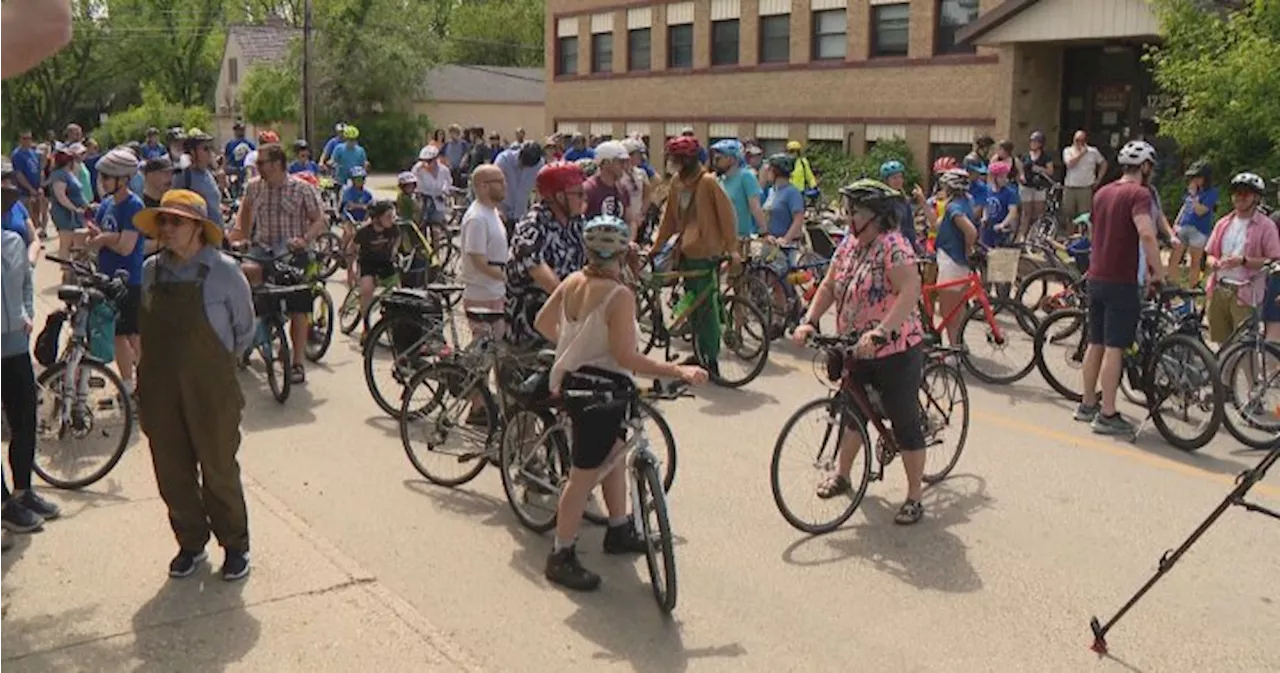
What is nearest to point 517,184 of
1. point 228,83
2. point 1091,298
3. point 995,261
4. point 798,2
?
point 995,261

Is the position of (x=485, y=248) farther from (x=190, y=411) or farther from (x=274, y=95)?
(x=274, y=95)

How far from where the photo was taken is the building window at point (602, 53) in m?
39.2

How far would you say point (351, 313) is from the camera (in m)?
12.2

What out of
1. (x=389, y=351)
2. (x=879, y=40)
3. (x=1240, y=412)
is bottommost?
(x=1240, y=412)

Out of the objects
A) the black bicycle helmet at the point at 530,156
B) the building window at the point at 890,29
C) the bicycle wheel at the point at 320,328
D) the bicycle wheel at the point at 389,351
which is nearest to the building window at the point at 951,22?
the building window at the point at 890,29

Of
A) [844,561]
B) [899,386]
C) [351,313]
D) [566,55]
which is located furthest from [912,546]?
[566,55]

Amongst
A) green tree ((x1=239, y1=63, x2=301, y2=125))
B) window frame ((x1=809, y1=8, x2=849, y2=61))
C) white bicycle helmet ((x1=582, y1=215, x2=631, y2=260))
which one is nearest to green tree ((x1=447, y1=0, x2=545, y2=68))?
green tree ((x1=239, y1=63, x2=301, y2=125))

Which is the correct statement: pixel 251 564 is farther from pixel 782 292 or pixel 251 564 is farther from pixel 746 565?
pixel 782 292

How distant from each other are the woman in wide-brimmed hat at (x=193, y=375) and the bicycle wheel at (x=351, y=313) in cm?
631

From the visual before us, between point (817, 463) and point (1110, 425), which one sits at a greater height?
point (817, 463)

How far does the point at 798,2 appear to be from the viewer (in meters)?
31.3

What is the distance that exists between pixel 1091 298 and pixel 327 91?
4577 cm

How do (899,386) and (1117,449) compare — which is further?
(1117,449)

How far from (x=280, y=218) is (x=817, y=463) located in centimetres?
525
